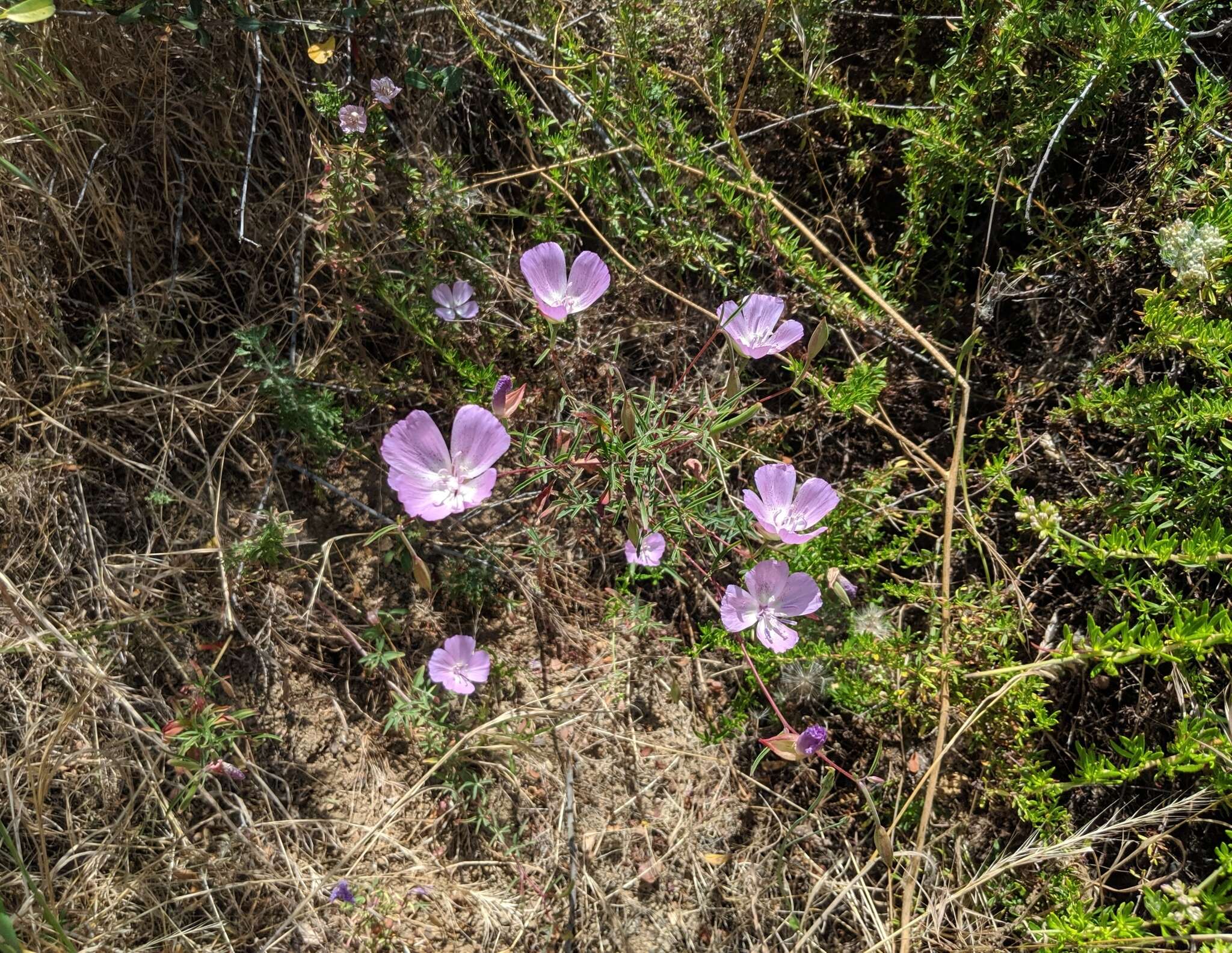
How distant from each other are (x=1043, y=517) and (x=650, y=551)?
37.7 inches

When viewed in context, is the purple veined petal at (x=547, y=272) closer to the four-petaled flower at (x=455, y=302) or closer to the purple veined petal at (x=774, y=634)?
the four-petaled flower at (x=455, y=302)

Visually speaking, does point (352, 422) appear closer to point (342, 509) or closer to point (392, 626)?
point (342, 509)

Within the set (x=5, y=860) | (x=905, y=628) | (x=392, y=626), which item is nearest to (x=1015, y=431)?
(x=905, y=628)

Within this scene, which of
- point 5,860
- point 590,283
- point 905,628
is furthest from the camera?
point 905,628

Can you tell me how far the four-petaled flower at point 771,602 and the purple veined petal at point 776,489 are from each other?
0.40 ft

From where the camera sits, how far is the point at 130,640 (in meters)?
2.29

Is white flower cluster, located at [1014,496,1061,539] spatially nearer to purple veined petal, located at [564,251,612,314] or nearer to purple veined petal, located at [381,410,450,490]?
purple veined petal, located at [564,251,612,314]

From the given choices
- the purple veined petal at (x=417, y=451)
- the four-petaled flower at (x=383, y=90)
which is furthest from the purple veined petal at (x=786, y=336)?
the four-petaled flower at (x=383, y=90)

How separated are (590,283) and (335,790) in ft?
5.26

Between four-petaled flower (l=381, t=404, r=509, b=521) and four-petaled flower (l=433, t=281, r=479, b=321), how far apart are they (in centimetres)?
63

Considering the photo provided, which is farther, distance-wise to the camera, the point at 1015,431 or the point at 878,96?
the point at 878,96

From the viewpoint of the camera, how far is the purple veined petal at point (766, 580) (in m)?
1.91

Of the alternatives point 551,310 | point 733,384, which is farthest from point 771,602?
point 551,310

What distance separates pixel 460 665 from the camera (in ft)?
7.61
